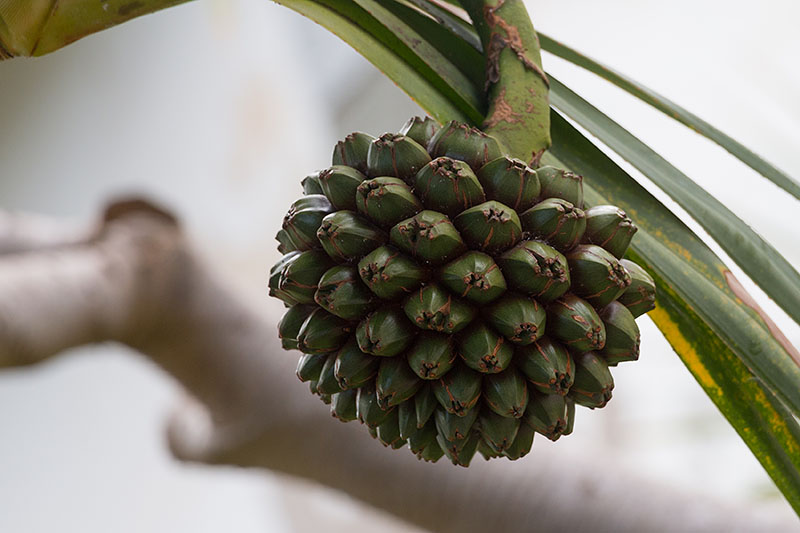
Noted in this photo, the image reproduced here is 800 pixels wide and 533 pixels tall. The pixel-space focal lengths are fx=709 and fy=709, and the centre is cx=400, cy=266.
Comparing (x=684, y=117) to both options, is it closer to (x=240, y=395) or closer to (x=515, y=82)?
(x=515, y=82)

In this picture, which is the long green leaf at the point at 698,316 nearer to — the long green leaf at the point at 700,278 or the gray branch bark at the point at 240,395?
the long green leaf at the point at 700,278

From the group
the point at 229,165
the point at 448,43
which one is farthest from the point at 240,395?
the point at 229,165

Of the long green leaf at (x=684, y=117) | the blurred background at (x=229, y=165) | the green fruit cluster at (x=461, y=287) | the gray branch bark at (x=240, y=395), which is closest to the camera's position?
the green fruit cluster at (x=461, y=287)

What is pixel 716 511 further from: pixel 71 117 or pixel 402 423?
pixel 71 117

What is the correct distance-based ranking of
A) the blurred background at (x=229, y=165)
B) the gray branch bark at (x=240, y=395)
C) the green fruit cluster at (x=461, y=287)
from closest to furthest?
the green fruit cluster at (x=461, y=287), the gray branch bark at (x=240, y=395), the blurred background at (x=229, y=165)

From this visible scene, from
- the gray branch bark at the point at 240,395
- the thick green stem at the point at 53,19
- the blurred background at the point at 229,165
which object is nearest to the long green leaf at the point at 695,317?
the thick green stem at the point at 53,19

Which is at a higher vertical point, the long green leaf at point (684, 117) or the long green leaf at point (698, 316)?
the long green leaf at point (684, 117)

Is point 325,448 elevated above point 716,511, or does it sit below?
above

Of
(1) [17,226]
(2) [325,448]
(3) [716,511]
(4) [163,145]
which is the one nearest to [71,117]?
(4) [163,145]
